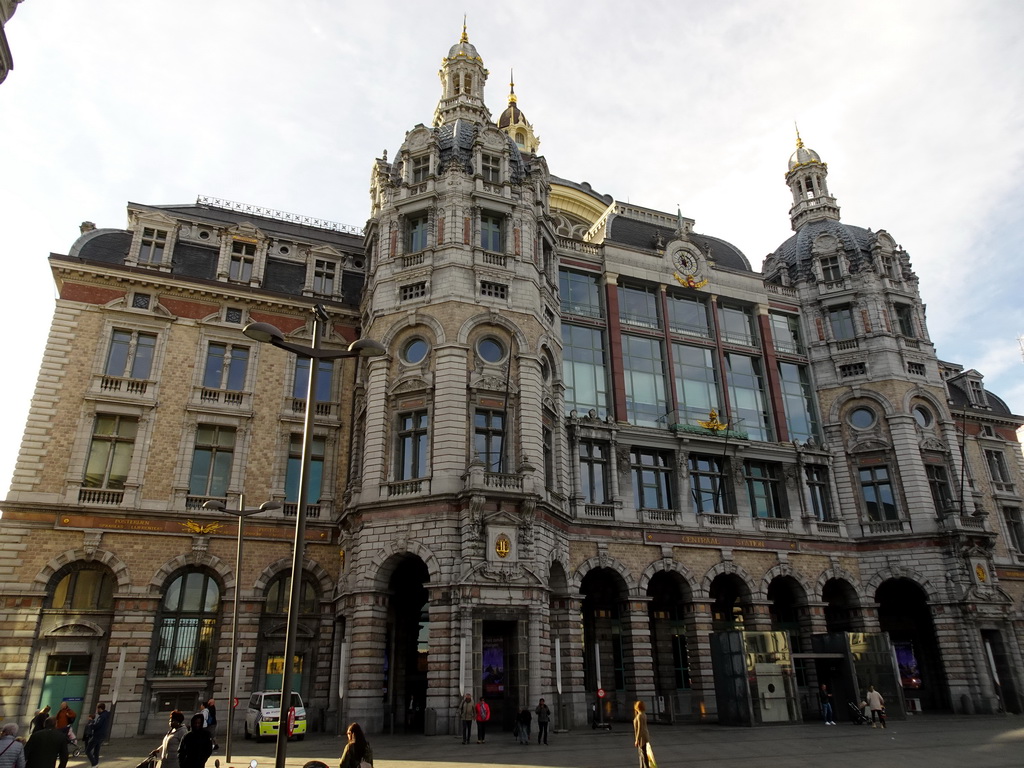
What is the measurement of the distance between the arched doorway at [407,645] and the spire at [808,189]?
127 ft

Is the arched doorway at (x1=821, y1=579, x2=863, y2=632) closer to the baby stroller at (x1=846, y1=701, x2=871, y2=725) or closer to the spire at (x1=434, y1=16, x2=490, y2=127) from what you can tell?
the baby stroller at (x1=846, y1=701, x2=871, y2=725)

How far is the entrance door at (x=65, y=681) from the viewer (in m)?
28.5

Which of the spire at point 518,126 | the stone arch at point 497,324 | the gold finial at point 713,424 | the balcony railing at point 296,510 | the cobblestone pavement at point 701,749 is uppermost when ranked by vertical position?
the spire at point 518,126

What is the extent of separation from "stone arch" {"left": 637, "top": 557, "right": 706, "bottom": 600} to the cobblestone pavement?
7369 millimetres

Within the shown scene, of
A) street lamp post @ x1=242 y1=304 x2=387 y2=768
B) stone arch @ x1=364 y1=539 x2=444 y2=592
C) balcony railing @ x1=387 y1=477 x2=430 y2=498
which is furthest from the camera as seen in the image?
balcony railing @ x1=387 y1=477 x2=430 y2=498

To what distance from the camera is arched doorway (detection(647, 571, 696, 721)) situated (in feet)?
116

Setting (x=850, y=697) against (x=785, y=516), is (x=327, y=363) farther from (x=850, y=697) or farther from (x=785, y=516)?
(x=850, y=697)

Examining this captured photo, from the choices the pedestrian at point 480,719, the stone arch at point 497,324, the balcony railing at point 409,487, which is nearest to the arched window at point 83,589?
the balcony railing at point 409,487

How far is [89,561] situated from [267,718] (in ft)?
34.7

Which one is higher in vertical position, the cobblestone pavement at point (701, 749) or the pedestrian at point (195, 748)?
the pedestrian at point (195, 748)

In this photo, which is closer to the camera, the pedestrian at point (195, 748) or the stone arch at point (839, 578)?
the pedestrian at point (195, 748)

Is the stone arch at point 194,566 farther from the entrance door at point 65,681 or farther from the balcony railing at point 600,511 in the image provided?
the balcony railing at point 600,511

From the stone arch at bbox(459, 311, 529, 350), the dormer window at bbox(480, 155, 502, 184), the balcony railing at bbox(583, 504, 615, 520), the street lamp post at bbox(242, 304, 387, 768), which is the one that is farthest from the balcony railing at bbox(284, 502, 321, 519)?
the street lamp post at bbox(242, 304, 387, 768)

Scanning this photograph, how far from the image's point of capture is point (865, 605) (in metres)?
39.5
